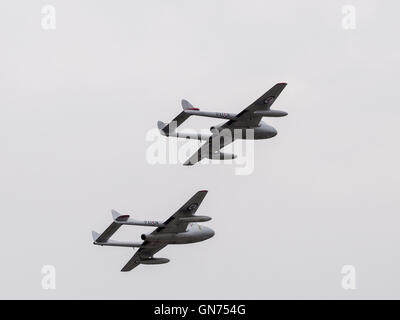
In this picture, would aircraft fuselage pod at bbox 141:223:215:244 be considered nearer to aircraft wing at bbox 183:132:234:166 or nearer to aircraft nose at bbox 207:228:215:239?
aircraft nose at bbox 207:228:215:239

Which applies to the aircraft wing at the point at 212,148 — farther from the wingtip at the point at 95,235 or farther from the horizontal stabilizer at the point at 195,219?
the wingtip at the point at 95,235

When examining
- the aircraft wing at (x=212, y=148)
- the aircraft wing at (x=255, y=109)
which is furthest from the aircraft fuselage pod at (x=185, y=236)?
the aircraft wing at (x=255, y=109)

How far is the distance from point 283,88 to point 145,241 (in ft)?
62.5

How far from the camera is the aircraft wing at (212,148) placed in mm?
132375

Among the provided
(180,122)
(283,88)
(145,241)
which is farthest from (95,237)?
(283,88)

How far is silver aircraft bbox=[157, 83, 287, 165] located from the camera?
128125mm

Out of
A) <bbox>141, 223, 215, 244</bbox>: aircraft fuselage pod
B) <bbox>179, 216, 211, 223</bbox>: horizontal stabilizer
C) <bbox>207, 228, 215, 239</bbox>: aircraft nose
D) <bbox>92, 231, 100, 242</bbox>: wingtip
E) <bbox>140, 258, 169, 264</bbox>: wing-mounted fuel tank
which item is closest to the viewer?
<bbox>179, 216, 211, 223</bbox>: horizontal stabilizer

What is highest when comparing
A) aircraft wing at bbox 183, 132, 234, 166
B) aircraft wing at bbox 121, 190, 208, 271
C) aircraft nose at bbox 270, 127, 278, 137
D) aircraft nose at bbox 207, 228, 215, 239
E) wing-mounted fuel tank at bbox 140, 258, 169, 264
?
aircraft nose at bbox 270, 127, 278, 137

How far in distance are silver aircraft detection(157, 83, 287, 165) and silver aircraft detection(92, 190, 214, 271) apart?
19.6 ft

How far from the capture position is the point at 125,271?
144 m

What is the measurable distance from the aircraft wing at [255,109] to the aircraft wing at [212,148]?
1.92 metres

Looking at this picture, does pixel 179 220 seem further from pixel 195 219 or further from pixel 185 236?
pixel 185 236

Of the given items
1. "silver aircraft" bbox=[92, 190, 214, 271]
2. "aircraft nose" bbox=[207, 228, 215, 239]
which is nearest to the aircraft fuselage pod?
"silver aircraft" bbox=[92, 190, 214, 271]
